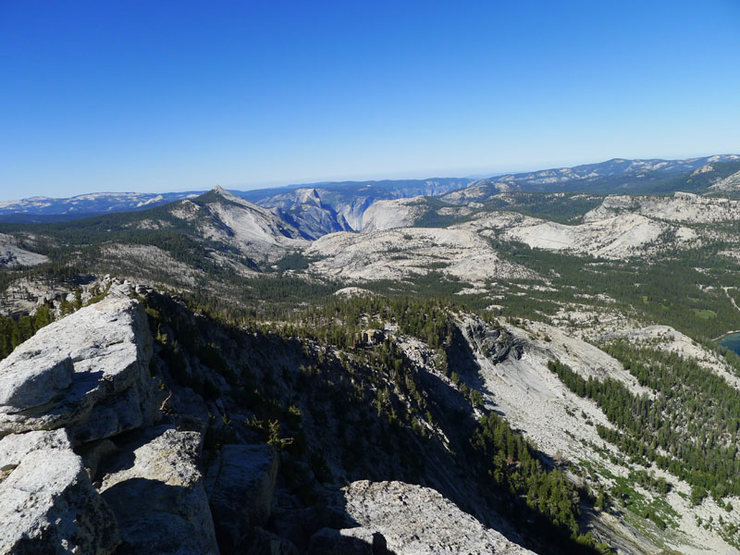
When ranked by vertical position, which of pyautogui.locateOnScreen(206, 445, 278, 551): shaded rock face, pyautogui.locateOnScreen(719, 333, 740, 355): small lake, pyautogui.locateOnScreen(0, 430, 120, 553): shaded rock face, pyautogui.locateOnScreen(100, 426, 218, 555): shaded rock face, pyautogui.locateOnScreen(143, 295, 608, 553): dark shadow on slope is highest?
pyautogui.locateOnScreen(0, 430, 120, 553): shaded rock face

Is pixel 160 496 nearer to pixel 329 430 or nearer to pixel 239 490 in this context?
pixel 239 490

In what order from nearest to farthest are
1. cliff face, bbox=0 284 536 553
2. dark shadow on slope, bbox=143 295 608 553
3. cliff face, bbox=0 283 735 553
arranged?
cliff face, bbox=0 284 536 553
cliff face, bbox=0 283 735 553
dark shadow on slope, bbox=143 295 608 553

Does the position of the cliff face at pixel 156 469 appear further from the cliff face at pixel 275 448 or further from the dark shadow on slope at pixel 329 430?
the dark shadow on slope at pixel 329 430

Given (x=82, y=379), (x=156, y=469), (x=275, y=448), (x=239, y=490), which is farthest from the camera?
(x=275, y=448)

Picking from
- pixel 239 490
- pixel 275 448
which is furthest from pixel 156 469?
pixel 275 448

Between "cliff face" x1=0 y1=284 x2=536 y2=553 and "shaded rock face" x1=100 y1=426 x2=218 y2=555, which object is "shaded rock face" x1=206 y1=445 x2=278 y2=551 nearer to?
"cliff face" x1=0 y1=284 x2=536 y2=553

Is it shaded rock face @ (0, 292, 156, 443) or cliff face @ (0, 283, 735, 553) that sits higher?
shaded rock face @ (0, 292, 156, 443)

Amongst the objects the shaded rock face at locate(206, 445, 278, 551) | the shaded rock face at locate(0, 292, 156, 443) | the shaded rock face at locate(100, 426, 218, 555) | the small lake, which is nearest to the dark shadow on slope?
the shaded rock face at locate(206, 445, 278, 551)
